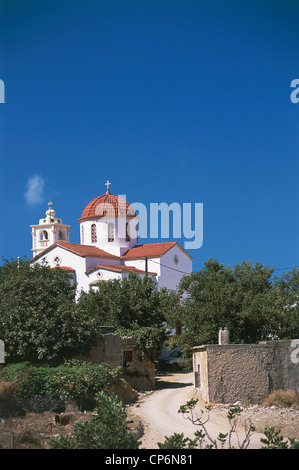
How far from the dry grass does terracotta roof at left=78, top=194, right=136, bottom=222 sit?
99.3 ft

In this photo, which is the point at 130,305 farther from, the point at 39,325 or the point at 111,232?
the point at 111,232

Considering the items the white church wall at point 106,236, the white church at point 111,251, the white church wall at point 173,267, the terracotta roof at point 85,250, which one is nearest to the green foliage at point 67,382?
the white church at point 111,251

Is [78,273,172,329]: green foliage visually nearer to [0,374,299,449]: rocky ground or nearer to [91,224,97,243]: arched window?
[0,374,299,449]: rocky ground

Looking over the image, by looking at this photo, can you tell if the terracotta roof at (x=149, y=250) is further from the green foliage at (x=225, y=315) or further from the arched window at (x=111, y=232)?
the green foliage at (x=225, y=315)

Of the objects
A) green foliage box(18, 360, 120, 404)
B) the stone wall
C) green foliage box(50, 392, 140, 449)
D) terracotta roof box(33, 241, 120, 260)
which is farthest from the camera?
terracotta roof box(33, 241, 120, 260)

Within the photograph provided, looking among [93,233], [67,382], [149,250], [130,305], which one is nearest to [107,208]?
[93,233]

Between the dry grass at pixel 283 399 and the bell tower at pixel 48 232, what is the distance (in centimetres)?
4289

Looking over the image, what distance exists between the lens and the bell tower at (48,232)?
59.6 m

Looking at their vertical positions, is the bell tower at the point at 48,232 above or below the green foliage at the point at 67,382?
above

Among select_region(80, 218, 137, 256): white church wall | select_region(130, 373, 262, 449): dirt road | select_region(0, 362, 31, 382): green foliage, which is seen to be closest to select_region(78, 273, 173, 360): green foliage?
select_region(130, 373, 262, 449): dirt road

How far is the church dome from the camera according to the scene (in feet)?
157
